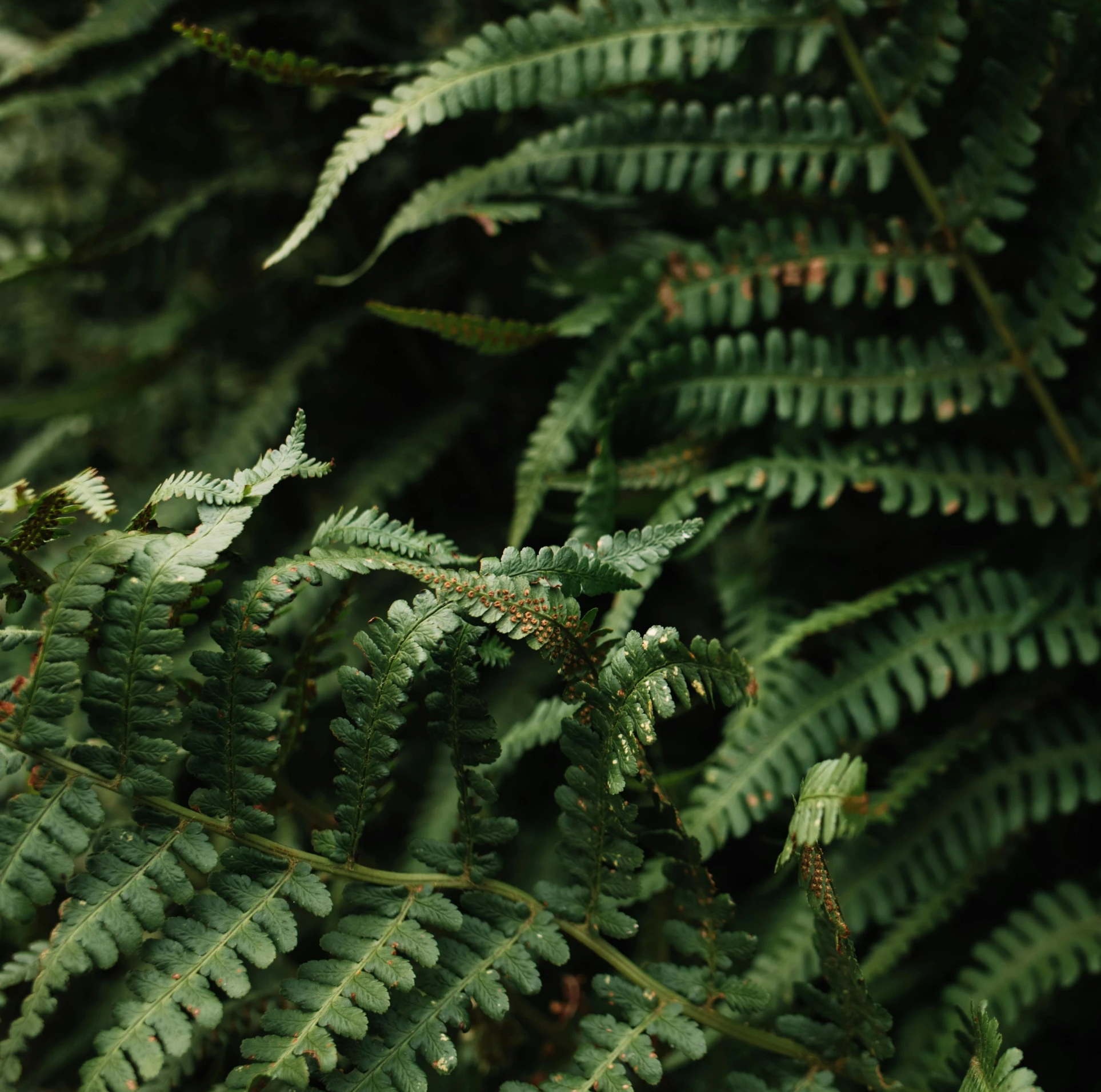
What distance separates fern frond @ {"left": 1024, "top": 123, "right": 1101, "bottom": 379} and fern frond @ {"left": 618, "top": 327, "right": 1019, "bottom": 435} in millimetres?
57

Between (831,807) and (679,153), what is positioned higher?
(679,153)

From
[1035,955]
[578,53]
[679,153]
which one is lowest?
[1035,955]

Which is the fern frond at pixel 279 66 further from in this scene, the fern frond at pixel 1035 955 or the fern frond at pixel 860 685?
the fern frond at pixel 1035 955

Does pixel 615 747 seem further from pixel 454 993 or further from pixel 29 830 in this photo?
pixel 29 830

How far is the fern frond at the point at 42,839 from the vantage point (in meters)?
0.76

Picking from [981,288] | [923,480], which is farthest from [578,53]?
[923,480]

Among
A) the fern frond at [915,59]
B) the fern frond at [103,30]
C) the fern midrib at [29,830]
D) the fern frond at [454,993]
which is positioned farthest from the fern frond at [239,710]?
the fern frond at [103,30]

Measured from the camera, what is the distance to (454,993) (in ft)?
2.72

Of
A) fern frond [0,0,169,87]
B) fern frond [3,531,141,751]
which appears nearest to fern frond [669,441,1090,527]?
fern frond [3,531,141,751]

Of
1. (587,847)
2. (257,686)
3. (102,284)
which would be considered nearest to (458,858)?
(587,847)

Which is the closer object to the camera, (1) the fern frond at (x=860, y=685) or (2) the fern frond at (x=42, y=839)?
(2) the fern frond at (x=42, y=839)

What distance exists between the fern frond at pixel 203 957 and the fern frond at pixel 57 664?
20 cm

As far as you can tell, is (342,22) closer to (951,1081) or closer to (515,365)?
(515,365)

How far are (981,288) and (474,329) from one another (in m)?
0.74
